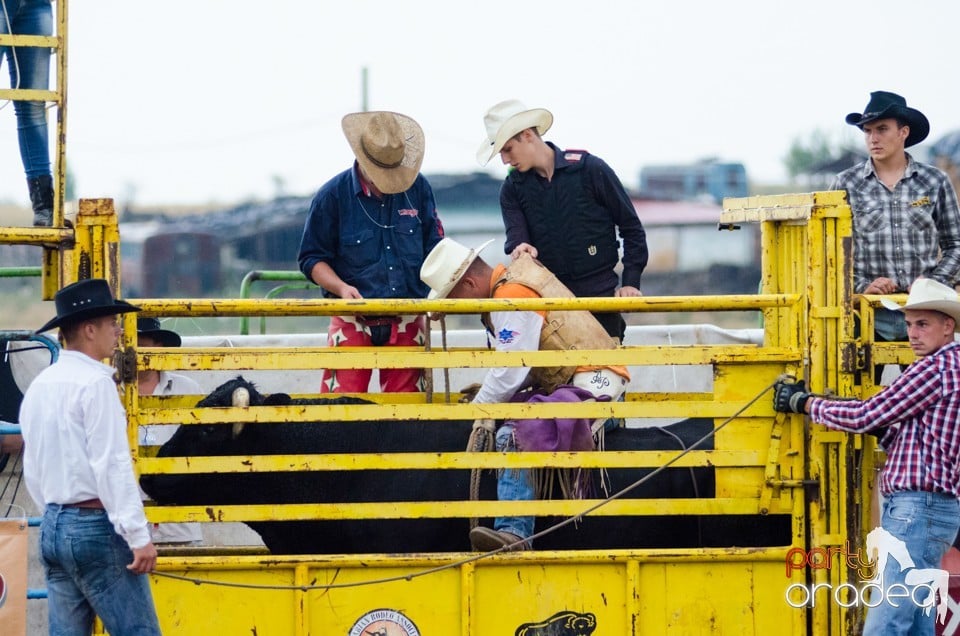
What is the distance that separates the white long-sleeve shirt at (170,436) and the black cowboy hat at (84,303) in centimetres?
190

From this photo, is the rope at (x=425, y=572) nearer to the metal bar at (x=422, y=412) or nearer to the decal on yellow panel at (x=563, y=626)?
the metal bar at (x=422, y=412)

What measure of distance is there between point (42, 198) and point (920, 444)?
395cm

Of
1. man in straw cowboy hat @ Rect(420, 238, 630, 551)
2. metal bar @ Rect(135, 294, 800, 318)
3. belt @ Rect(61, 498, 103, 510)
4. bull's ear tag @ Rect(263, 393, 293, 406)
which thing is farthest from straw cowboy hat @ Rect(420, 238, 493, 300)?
belt @ Rect(61, 498, 103, 510)

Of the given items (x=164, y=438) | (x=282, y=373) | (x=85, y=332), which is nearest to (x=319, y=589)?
(x=85, y=332)

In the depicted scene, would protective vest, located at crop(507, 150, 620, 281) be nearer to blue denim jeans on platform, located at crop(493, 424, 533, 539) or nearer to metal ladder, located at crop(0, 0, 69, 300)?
blue denim jeans on platform, located at crop(493, 424, 533, 539)

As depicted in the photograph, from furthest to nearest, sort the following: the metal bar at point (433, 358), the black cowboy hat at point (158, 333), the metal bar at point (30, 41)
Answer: the black cowboy hat at point (158, 333) → the metal bar at point (30, 41) → the metal bar at point (433, 358)

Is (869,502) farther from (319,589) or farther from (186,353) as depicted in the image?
(186,353)

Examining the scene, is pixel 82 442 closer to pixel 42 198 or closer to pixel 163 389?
pixel 42 198

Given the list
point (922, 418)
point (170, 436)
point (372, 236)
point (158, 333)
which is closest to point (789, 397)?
point (922, 418)

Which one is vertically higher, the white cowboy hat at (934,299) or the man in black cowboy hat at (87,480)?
the white cowboy hat at (934,299)

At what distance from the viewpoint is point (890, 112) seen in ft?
20.3

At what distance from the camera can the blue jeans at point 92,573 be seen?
4.43 meters

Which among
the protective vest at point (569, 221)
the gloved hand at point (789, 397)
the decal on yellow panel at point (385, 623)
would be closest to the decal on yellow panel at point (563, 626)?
the decal on yellow panel at point (385, 623)

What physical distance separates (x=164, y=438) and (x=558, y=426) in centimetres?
242
